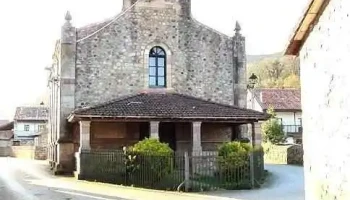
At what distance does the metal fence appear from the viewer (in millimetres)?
18844

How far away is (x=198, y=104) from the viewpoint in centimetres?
2598

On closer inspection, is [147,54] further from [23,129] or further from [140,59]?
[23,129]

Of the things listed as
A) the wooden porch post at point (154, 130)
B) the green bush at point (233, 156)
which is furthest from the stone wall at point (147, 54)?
the green bush at point (233, 156)

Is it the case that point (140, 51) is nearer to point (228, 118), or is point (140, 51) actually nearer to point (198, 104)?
point (198, 104)

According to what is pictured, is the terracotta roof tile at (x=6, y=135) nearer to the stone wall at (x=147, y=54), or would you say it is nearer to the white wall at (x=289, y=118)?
the white wall at (x=289, y=118)

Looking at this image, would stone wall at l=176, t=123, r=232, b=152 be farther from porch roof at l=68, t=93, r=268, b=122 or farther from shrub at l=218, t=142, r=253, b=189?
shrub at l=218, t=142, r=253, b=189

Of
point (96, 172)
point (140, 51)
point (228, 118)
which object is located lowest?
point (96, 172)

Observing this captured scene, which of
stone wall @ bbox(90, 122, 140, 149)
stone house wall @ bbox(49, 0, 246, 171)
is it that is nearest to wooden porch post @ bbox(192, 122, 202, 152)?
stone wall @ bbox(90, 122, 140, 149)

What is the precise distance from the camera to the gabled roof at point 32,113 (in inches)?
3123

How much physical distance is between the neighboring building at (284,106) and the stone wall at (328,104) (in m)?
49.5

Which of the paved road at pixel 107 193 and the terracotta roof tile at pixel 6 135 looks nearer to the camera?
the paved road at pixel 107 193

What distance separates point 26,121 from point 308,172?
244ft

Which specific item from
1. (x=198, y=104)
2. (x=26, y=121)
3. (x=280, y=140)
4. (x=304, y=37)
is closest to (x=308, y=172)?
(x=304, y=37)

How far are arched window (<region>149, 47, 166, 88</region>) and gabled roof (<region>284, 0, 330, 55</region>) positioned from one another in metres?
17.6
